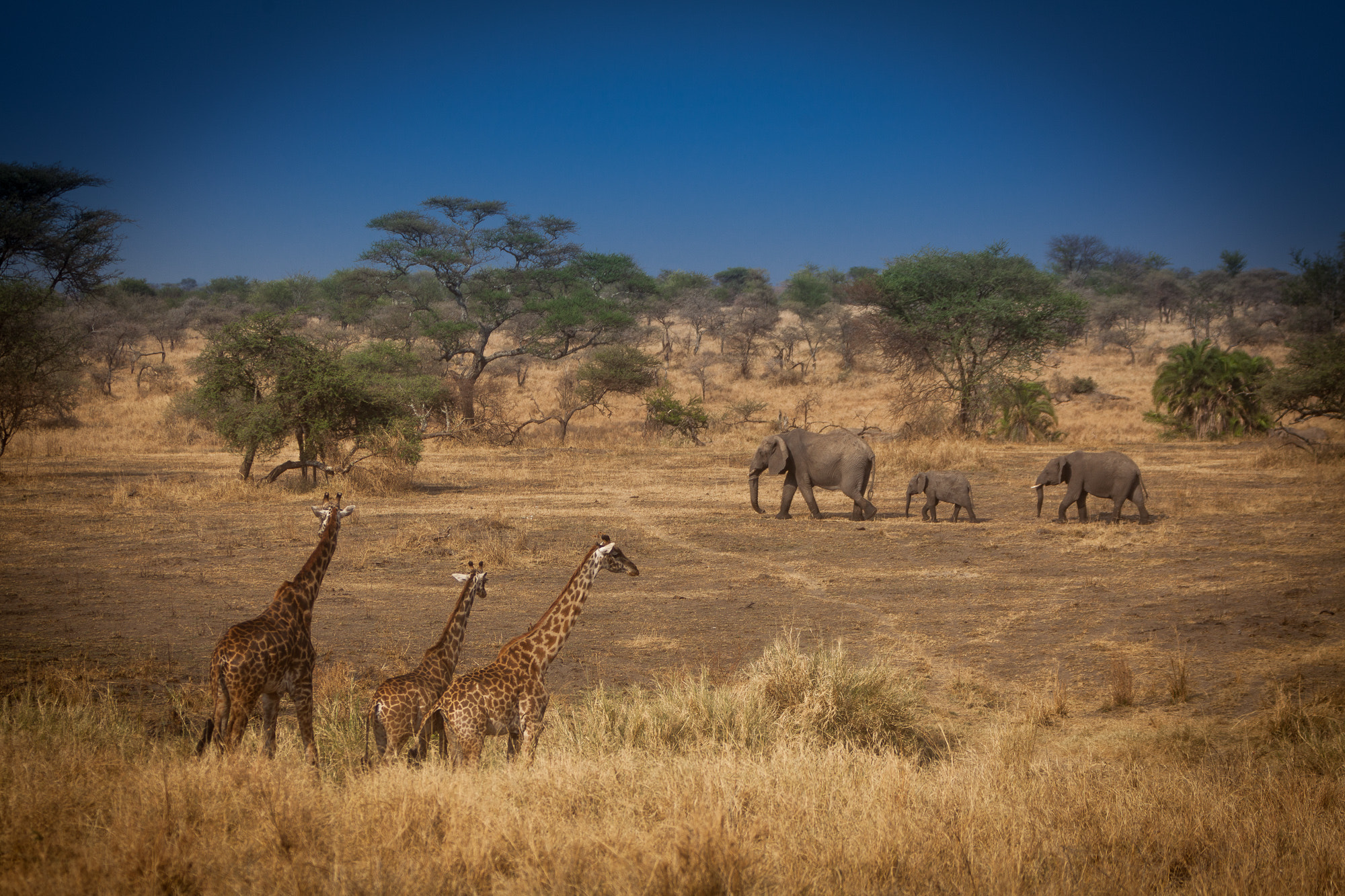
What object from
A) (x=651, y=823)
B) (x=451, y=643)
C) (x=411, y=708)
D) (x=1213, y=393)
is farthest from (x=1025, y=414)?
(x=651, y=823)

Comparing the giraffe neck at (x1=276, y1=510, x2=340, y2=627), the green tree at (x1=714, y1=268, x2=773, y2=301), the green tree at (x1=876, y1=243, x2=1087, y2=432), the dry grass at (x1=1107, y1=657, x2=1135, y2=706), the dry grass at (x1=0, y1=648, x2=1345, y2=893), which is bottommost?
the dry grass at (x1=1107, y1=657, x2=1135, y2=706)

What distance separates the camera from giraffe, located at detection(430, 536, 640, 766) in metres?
5.48

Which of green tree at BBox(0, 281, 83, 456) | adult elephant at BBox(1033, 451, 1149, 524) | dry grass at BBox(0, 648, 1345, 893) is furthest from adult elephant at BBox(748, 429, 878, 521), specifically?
green tree at BBox(0, 281, 83, 456)

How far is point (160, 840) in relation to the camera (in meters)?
4.11

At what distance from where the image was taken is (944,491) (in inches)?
675

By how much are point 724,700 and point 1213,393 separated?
2939 cm

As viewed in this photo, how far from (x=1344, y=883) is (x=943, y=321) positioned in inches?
1215

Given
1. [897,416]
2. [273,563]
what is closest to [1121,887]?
[273,563]

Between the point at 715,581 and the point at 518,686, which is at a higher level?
the point at 518,686

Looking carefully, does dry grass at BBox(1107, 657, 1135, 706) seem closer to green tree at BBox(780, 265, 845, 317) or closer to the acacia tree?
the acacia tree

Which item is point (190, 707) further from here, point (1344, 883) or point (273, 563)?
point (1344, 883)

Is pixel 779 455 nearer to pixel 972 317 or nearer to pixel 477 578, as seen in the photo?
pixel 477 578

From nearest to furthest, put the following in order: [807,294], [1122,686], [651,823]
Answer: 1. [651,823]
2. [1122,686]
3. [807,294]

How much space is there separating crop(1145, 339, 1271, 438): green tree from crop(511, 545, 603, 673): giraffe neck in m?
29.1
